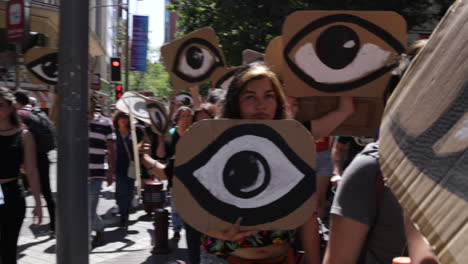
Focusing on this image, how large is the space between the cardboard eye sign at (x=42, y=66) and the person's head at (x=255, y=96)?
19.0ft

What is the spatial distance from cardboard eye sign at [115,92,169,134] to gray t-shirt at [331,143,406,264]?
5.72 meters

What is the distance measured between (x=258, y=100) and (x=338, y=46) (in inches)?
16.8

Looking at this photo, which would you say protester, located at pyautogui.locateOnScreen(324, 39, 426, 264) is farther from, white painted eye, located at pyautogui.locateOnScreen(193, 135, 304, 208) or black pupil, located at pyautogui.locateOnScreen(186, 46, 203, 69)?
black pupil, located at pyautogui.locateOnScreen(186, 46, 203, 69)

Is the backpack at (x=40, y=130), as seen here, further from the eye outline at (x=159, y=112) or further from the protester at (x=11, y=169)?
the protester at (x=11, y=169)

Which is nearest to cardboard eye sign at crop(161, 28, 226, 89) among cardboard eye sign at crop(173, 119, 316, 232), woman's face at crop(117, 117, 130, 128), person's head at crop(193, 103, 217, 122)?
person's head at crop(193, 103, 217, 122)

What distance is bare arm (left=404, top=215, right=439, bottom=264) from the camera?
120cm

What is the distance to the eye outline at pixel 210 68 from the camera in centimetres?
583

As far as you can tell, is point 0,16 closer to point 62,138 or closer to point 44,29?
point 44,29

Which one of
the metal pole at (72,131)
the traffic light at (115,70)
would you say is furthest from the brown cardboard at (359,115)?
the traffic light at (115,70)

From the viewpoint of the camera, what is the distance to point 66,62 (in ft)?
12.3

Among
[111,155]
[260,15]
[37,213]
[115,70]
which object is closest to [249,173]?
[37,213]

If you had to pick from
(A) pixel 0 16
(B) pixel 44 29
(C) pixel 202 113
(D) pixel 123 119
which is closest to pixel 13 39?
(D) pixel 123 119

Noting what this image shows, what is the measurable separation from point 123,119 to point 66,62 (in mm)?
4204

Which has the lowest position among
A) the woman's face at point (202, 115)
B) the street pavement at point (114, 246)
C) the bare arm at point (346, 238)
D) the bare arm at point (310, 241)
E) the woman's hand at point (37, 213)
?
the street pavement at point (114, 246)
